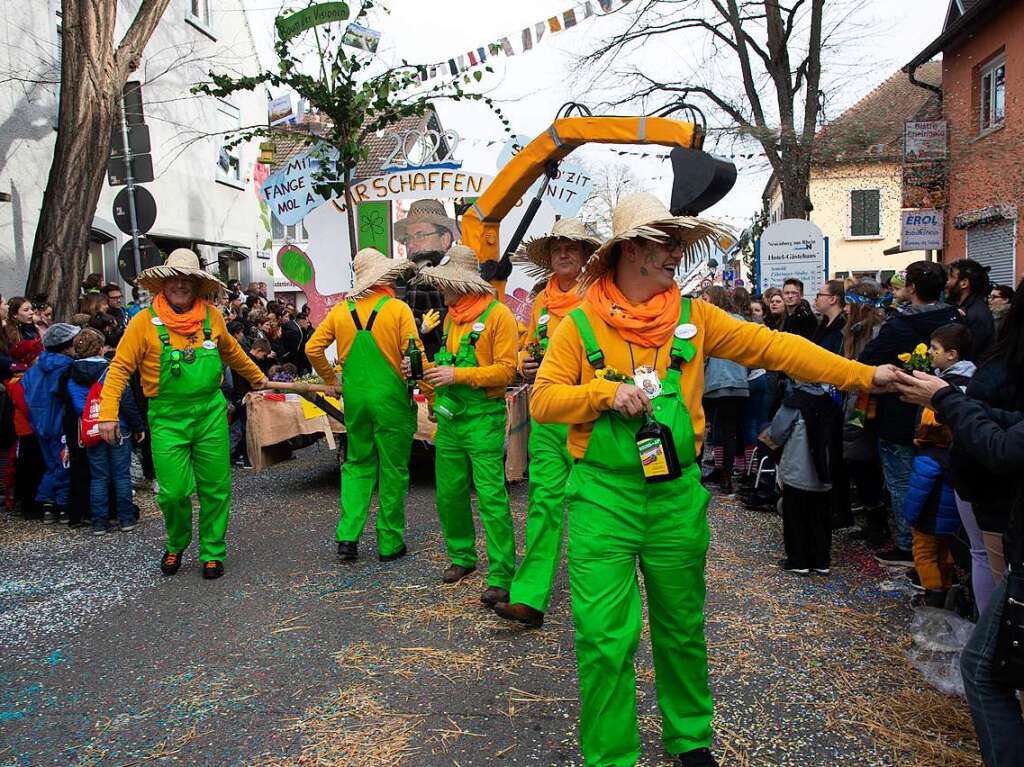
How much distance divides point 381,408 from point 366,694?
2.40 metres

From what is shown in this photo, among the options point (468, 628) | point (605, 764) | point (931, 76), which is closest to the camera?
point (605, 764)

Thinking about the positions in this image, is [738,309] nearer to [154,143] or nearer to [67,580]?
[67,580]

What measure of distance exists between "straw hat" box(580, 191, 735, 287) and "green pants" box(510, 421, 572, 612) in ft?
5.14

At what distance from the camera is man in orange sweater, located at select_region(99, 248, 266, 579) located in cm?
569

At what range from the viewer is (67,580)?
6012mm

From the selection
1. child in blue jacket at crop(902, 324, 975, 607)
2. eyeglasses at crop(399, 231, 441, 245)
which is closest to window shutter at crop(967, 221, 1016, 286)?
eyeglasses at crop(399, 231, 441, 245)

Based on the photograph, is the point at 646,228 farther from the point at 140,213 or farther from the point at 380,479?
the point at 140,213

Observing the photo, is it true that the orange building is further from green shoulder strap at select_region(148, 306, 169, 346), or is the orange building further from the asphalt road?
green shoulder strap at select_region(148, 306, 169, 346)

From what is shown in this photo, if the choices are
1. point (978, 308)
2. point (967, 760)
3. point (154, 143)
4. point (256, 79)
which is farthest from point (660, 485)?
point (154, 143)

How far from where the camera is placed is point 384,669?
13.9ft

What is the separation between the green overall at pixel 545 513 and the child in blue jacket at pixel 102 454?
423 centimetres

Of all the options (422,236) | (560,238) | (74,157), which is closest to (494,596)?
(560,238)

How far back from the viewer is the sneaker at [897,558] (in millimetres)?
5734

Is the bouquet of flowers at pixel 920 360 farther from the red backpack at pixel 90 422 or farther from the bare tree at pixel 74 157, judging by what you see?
the bare tree at pixel 74 157
